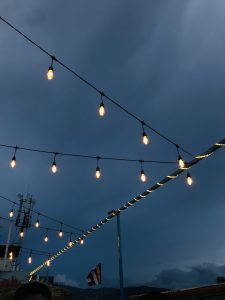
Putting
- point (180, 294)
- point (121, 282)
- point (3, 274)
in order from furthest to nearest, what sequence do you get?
1. point (3, 274)
2. point (121, 282)
3. point (180, 294)

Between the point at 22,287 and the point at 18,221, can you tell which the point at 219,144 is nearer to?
the point at 22,287

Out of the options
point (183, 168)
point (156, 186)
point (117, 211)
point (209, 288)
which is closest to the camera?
point (209, 288)

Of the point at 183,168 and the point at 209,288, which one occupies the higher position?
the point at 183,168

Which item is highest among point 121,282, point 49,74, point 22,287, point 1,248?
point 1,248

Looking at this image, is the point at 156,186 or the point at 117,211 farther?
the point at 117,211

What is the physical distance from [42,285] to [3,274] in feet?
124

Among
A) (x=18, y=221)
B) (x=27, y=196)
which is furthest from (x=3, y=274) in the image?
(x=27, y=196)

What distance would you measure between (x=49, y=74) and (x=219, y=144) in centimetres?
503

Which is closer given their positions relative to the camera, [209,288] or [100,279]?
[209,288]

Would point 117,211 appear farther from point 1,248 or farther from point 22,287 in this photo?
point 1,248

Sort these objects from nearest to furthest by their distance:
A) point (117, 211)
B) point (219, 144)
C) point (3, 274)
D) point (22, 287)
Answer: point (22, 287) → point (219, 144) → point (117, 211) → point (3, 274)

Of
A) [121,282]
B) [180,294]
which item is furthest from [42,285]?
[121,282]

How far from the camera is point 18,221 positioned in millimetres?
39312

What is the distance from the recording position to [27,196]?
136 ft
